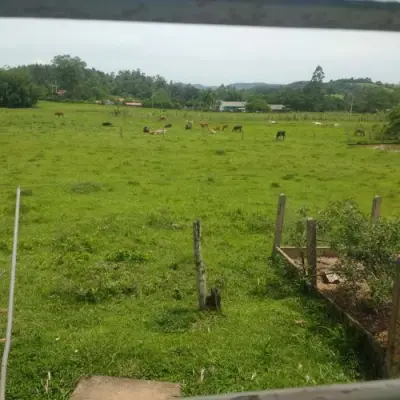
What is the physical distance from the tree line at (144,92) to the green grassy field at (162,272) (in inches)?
708

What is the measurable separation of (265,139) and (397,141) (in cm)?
638

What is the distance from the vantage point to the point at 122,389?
4.07 meters

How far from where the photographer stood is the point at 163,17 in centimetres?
107

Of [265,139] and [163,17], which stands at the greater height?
[163,17]

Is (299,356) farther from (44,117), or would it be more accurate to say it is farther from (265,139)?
(44,117)

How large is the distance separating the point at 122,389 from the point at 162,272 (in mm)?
2890

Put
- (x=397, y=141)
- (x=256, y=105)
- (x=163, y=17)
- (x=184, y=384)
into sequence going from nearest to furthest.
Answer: (x=163, y=17), (x=184, y=384), (x=397, y=141), (x=256, y=105)

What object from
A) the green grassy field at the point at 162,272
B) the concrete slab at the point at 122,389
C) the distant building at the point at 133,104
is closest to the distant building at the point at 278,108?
the distant building at the point at 133,104

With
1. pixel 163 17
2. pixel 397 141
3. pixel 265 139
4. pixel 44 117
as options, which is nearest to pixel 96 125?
pixel 44 117

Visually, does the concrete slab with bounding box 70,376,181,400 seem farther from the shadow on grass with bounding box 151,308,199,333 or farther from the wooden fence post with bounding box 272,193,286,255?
the wooden fence post with bounding box 272,193,286,255

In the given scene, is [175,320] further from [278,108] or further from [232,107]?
[232,107]

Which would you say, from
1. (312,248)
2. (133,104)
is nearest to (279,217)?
(312,248)

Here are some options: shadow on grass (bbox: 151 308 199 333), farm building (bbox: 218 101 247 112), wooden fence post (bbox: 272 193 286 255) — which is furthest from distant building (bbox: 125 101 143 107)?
shadow on grass (bbox: 151 308 199 333)

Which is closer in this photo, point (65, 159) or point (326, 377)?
point (326, 377)
